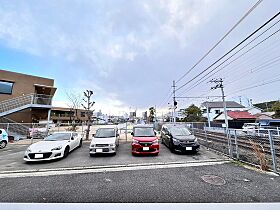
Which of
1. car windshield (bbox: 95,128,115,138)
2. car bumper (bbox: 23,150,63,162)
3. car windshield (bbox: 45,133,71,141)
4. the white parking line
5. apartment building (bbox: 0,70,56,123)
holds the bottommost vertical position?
the white parking line

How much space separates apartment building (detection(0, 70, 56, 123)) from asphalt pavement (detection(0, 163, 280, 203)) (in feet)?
49.1

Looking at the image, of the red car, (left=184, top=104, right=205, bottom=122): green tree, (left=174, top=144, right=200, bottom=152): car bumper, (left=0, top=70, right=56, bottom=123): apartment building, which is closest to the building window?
(left=0, top=70, right=56, bottom=123): apartment building

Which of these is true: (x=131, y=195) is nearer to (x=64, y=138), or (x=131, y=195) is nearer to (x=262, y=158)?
(x=262, y=158)

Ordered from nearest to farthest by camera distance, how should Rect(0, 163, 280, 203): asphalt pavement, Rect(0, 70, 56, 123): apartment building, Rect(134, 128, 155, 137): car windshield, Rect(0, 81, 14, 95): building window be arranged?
Rect(0, 163, 280, 203): asphalt pavement, Rect(134, 128, 155, 137): car windshield, Rect(0, 70, 56, 123): apartment building, Rect(0, 81, 14, 95): building window

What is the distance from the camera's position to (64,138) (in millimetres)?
8688

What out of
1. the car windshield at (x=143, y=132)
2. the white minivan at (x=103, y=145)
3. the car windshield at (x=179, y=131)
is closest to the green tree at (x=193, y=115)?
the car windshield at (x=179, y=131)

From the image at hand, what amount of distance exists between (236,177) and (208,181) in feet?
3.65

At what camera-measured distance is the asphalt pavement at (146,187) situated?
3.46m

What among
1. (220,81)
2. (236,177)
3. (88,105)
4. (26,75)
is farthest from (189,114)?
(236,177)

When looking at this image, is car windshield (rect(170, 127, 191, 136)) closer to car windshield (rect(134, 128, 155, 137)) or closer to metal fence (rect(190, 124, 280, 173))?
car windshield (rect(134, 128, 155, 137))

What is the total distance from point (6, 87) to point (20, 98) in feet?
6.35

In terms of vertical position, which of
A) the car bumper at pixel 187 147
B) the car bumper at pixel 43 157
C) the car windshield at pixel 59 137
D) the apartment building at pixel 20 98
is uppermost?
the apartment building at pixel 20 98

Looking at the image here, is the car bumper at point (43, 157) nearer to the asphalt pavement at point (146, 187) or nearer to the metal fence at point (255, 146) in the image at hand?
the asphalt pavement at point (146, 187)

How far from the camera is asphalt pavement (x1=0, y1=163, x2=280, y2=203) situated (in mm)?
3457
